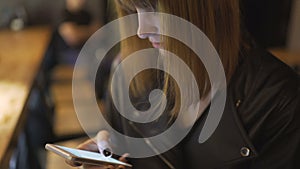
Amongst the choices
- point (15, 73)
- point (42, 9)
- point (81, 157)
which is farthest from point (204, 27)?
point (42, 9)

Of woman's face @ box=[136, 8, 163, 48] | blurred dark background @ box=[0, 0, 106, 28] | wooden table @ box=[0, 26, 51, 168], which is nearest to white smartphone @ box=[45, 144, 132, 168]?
wooden table @ box=[0, 26, 51, 168]

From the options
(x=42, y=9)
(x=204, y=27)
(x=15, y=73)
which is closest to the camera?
(x=204, y=27)

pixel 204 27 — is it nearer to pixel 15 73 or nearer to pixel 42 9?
pixel 15 73

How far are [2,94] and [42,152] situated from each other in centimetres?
43

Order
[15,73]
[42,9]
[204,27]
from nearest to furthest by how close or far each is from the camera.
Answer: [204,27] → [15,73] → [42,9]

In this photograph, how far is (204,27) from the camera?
713 millimetres

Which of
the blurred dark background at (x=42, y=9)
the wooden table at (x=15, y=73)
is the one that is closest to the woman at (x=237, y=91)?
the wooden table at (x=15, y=73)

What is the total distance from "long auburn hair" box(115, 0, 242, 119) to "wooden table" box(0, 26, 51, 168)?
451 mm

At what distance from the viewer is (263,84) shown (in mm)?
761

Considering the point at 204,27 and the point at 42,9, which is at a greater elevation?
the point at 204,27

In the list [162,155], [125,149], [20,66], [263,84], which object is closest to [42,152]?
[20,66]

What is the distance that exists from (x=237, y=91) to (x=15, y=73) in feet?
3.24

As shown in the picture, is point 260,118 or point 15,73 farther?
point 15,73

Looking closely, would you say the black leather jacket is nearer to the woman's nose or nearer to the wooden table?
the woman's nose
